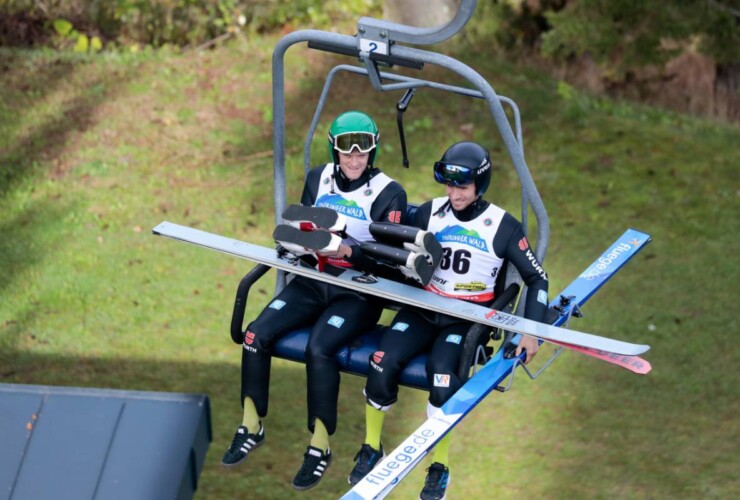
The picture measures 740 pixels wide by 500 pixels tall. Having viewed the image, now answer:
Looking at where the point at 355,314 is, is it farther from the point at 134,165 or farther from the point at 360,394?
the point at 134,165

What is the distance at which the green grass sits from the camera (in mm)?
10242

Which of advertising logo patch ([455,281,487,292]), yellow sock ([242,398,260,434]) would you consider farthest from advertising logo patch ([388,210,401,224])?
yellow sock ([242,398,260,434])

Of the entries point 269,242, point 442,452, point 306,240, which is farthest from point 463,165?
point 269,242

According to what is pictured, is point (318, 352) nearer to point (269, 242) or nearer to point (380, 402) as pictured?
point (380, 402)

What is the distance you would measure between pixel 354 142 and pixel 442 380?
128cm

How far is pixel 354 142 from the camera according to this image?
6.26 meters

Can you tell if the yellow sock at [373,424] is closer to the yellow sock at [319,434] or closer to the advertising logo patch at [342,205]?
the yellow sock at [319,434]

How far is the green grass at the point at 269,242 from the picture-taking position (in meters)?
10.2

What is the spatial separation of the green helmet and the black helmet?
381 millimetres

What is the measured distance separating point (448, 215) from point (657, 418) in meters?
4.95

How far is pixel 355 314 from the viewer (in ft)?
20.7

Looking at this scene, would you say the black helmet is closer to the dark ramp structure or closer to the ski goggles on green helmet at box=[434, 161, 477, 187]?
the ski goggles on green helmet at box=[434, 161, 477, 187]

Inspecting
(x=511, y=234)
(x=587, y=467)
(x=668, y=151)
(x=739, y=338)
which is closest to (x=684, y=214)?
(x=668, y=151)

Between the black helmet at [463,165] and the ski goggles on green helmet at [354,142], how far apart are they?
40cm
